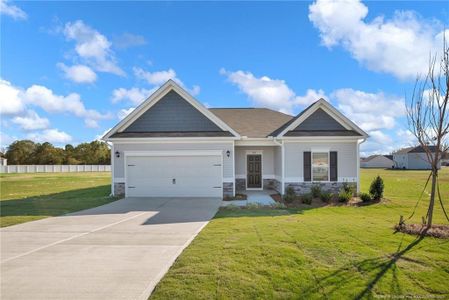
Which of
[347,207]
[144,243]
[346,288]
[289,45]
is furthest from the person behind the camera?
[289,45]

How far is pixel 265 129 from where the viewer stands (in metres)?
18.2

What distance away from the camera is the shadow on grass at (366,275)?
14.0ft

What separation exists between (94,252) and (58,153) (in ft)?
227

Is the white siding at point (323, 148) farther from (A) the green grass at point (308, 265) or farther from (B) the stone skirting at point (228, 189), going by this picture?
(A) the green grass at point (308, 265)

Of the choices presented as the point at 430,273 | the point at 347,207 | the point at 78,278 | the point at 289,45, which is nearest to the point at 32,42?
the point at 289,45

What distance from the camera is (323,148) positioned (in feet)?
49.4

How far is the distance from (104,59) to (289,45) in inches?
433

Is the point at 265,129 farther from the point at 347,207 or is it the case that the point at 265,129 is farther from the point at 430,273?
the point at 430,273

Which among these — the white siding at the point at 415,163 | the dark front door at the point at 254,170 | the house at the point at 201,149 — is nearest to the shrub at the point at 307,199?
the house at the point at 201,149

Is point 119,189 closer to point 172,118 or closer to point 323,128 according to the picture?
point 172,118

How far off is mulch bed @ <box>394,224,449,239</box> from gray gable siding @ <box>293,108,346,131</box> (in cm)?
814

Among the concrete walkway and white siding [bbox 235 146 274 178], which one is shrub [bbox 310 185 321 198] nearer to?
the concrete walkway

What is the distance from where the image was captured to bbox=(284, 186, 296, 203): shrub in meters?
13.7

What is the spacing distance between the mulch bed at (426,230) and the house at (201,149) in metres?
7.30
